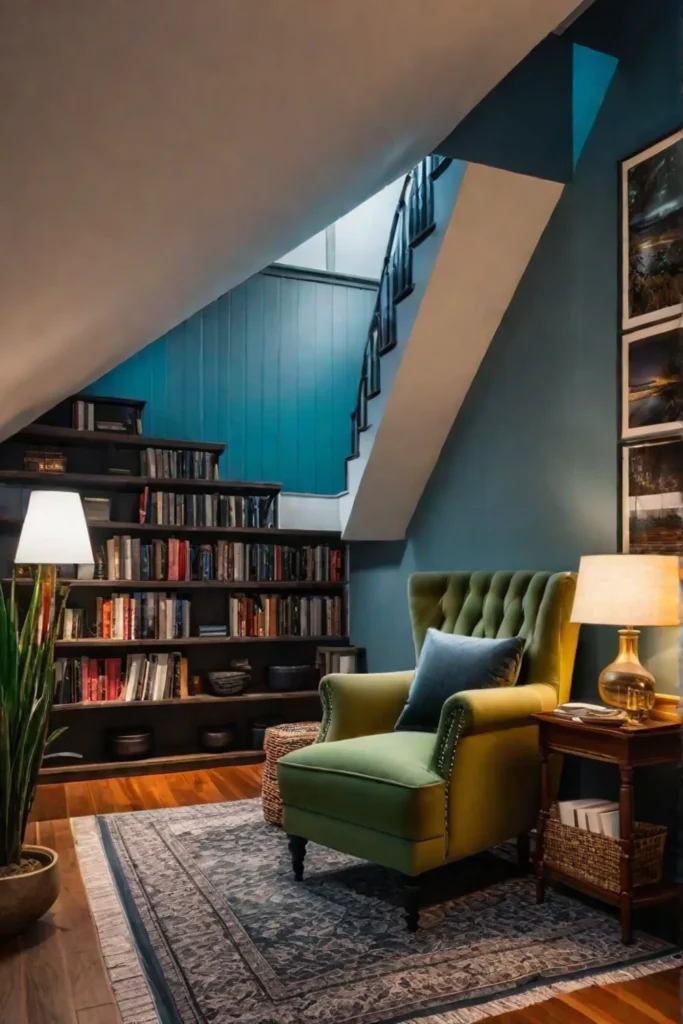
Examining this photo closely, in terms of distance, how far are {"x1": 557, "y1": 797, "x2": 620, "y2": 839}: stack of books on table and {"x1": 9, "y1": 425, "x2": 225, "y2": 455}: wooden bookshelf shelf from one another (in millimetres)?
2730

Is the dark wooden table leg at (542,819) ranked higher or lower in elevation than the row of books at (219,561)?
lower

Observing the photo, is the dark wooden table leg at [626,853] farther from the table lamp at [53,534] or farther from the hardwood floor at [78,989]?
the table lamp at [53,534]

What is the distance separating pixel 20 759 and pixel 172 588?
2243 mm

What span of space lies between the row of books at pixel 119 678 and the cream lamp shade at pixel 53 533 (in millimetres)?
814

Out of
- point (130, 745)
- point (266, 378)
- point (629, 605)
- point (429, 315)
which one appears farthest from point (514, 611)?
point (266, 378)

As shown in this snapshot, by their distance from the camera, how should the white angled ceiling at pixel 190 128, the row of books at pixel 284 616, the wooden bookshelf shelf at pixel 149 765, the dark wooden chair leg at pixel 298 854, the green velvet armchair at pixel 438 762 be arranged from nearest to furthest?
the white angled ceiling at pixel 190 128 → the green velvet armchair at pixel 438 762 → the dark wooden chair leg at pixel 298 854 → the wooden bookshelf shelf at pixel 149 765 → the row of books at pixel 284 616

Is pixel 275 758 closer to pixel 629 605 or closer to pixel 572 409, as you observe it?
pixel 629 605

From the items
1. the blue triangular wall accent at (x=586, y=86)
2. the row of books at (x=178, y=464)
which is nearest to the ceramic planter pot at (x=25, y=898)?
the row of books at (x=178, y=464)

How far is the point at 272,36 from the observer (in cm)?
129

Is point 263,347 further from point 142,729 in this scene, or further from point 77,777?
point 77,777

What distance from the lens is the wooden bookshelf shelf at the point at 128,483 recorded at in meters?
4.14

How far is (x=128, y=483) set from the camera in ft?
14.4

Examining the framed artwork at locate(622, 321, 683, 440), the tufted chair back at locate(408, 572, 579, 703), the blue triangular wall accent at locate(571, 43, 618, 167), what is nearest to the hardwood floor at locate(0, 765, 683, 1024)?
the tufted chair back at locate(408, 572, 579, 703)

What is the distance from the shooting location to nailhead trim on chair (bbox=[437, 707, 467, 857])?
2.41 m
